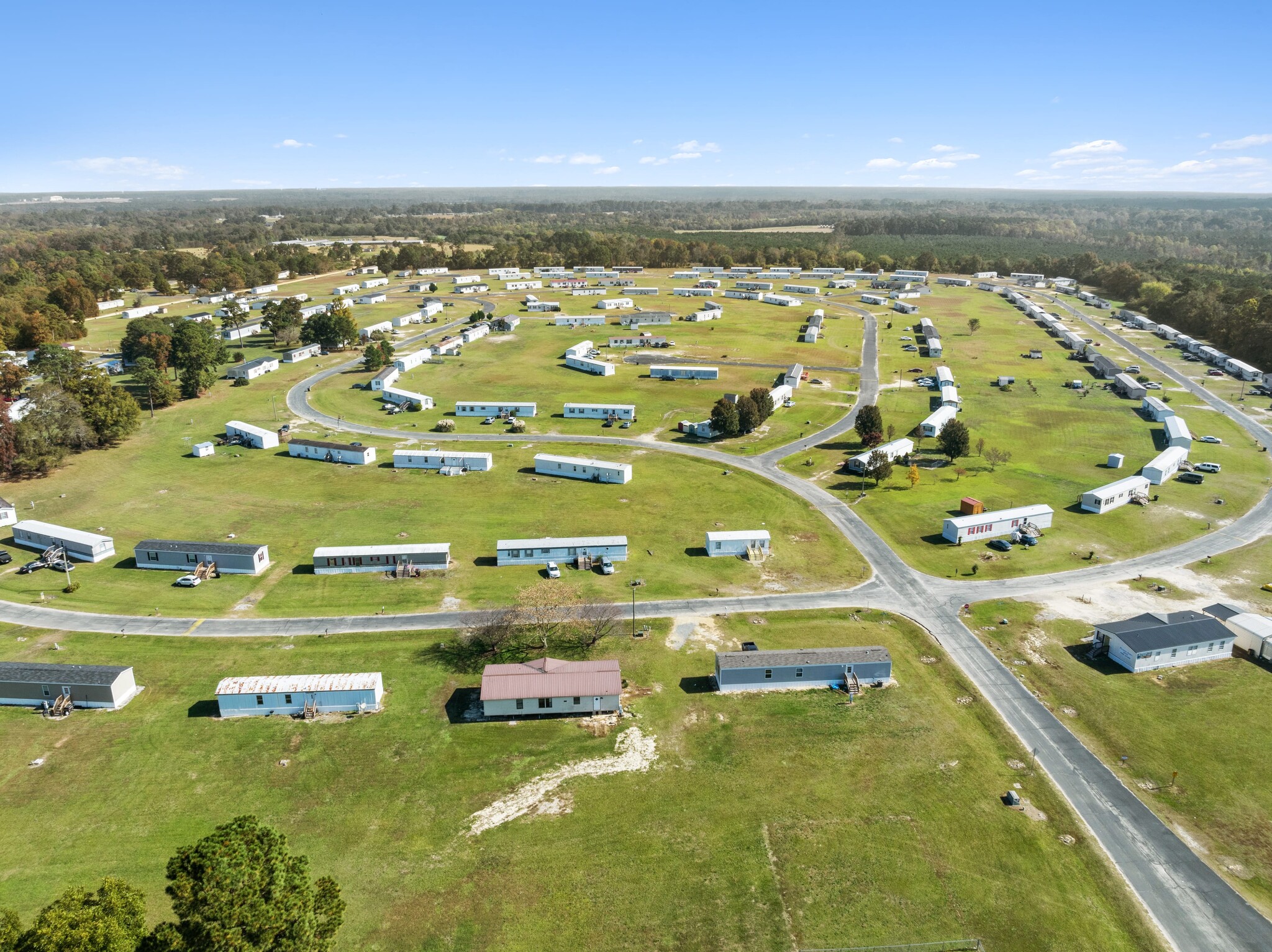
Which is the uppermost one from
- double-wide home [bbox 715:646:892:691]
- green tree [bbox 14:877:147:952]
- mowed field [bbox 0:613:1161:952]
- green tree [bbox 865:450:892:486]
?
green tree [bbox 14:877:147:952]

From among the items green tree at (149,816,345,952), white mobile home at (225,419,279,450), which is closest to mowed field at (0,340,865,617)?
white mobile home at (225,419,279,450)

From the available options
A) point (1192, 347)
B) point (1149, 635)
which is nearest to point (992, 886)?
point (1149, 635)

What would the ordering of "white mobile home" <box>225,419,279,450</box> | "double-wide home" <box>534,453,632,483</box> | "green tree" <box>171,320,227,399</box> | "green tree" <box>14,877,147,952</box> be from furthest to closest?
"green tree" <box>171,320,227,399</box>, "white mobile home" <box>225,419,279,450</box>, "double-wide home" <box>534,453,632,483</box>, "green tree" <box>14,877,147,952</box>

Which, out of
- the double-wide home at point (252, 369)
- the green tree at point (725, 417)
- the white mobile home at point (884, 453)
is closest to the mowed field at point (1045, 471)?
the white mobile home at point (884, 453)

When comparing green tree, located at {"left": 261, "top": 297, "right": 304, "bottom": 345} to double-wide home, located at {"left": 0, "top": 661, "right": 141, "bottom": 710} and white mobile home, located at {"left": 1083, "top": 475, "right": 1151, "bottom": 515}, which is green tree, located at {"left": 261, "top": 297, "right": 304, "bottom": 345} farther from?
white mobile home, located at {"left": 1083, "top": 475, "right": 1151, "bottom": 515}

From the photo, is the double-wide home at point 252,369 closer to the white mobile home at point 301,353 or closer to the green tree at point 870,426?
the white mobile home at point 301,353

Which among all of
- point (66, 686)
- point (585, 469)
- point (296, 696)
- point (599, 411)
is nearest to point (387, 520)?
point (585, 469)

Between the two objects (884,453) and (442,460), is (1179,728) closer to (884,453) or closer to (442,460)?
(884,453)

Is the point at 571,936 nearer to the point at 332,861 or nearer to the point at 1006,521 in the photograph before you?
the point at 332,861
